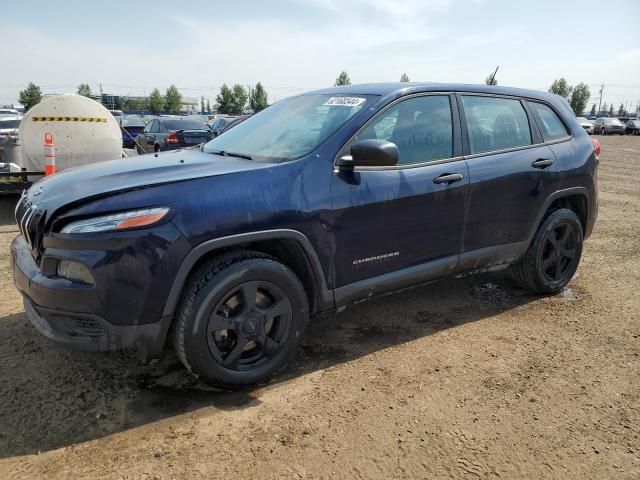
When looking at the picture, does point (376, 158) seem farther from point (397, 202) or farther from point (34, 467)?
point (34, 467)

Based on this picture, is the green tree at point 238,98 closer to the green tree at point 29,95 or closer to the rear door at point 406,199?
the green tree at point 29,95

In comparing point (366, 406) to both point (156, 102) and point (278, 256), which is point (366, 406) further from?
point (156, 102)

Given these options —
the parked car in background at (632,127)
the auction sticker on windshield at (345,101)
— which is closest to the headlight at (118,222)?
the auction sticker on windshield at (345,101)

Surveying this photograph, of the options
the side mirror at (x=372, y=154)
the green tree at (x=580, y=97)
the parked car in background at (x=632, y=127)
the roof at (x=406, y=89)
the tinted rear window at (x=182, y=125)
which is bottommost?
the side mirror at (x=372, y=154)

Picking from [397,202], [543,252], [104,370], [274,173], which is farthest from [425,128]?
[104,370]

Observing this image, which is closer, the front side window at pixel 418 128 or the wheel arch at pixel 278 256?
the wheel arch at pixel 278 256

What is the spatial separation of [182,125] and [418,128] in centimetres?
1125

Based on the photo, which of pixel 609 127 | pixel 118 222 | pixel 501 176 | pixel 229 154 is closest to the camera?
pixel 118 222

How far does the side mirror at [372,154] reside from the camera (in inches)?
111

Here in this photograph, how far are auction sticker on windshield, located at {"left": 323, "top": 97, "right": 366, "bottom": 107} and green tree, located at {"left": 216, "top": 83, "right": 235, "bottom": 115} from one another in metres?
→ 80.0

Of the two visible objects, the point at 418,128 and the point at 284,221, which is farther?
the point at 418,128

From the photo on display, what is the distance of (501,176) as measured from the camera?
12.0ft

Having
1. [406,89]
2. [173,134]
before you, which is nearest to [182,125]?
[173,134]

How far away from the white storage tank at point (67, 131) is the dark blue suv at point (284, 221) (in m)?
4.44
